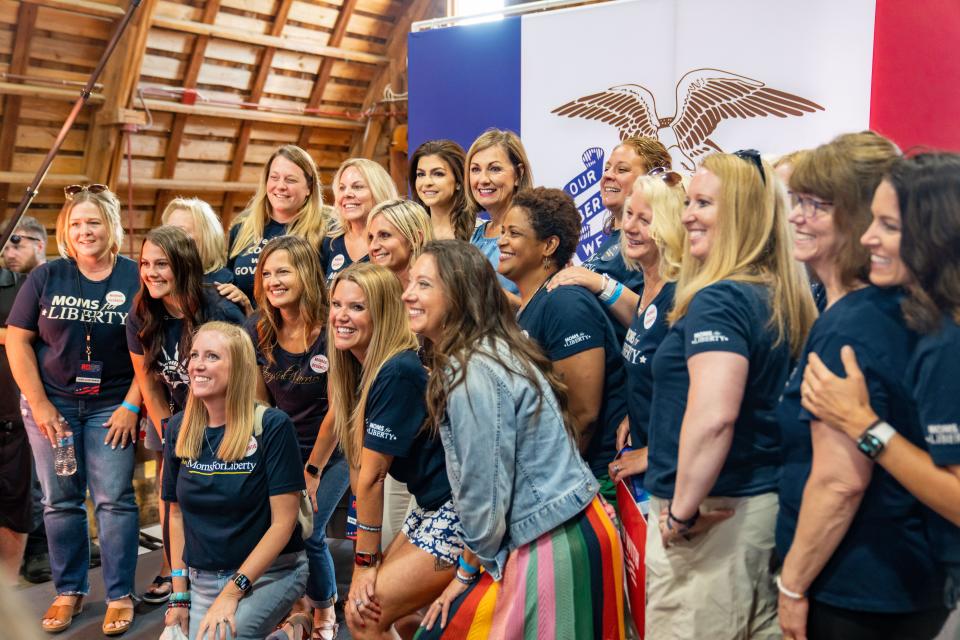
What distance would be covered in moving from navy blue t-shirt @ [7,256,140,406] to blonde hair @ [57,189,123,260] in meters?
0.08

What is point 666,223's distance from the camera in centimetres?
228

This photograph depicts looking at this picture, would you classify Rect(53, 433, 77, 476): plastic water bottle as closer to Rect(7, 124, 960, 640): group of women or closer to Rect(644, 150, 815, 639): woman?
Rect(7, 124, 960, 640): group of women

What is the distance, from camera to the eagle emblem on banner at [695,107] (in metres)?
4.08

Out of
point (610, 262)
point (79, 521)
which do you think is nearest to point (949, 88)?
point (610, 262)

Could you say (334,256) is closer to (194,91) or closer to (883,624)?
(883,624)

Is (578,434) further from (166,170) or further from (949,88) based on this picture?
(166,170)

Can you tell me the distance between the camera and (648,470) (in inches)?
76.4

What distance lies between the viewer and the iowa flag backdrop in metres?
3.85

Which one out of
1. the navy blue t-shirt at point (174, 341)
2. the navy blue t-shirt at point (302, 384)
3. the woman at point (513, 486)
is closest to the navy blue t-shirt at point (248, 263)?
the navy blue t-shirt at point (174, 341)

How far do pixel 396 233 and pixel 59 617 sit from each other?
1.89 metres

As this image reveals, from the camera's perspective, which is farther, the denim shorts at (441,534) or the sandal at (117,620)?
the sandal at (117,620)

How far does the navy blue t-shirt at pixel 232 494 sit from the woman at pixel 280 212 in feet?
3.60

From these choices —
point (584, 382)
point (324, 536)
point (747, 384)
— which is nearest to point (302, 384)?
point (324, 536)

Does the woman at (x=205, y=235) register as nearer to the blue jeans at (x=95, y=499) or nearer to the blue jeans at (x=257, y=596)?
the blue jeans at (x=95, y=499)
